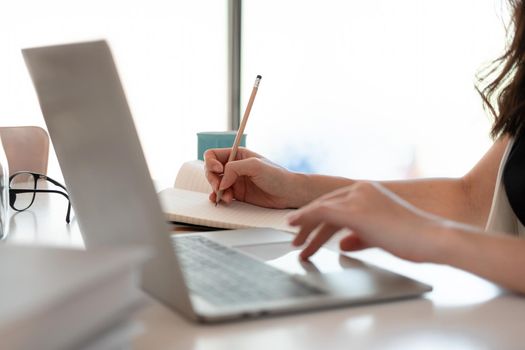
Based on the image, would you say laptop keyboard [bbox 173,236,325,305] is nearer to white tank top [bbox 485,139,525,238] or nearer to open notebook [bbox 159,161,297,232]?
open notebook [bbox 159,161,297,232]

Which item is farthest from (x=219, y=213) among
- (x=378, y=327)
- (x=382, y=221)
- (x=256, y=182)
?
(x=378, y=327)

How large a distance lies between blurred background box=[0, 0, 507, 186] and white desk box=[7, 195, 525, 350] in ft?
8.02

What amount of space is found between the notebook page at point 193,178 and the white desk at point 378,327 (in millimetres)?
1033

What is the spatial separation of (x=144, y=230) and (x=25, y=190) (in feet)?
2.86

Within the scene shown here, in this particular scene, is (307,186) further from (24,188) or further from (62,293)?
(62,293)

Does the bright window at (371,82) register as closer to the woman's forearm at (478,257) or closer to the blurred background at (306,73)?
the blurred background at (306,73)

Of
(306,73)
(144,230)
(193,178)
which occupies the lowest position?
(193,178)

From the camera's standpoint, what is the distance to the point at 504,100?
1308 mm

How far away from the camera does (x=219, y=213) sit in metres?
1.22

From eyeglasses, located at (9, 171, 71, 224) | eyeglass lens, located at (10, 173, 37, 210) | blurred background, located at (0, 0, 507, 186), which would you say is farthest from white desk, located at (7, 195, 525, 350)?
blurred background, located at (0, 0, 507, 186)

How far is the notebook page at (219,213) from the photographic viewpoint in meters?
1.14

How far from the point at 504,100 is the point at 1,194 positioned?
0.88 meters

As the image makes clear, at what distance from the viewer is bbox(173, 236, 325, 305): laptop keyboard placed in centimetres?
65

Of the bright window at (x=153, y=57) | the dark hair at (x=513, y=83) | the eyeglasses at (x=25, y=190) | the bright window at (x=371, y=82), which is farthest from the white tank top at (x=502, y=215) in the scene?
the bright window at (x=153, y=57)
